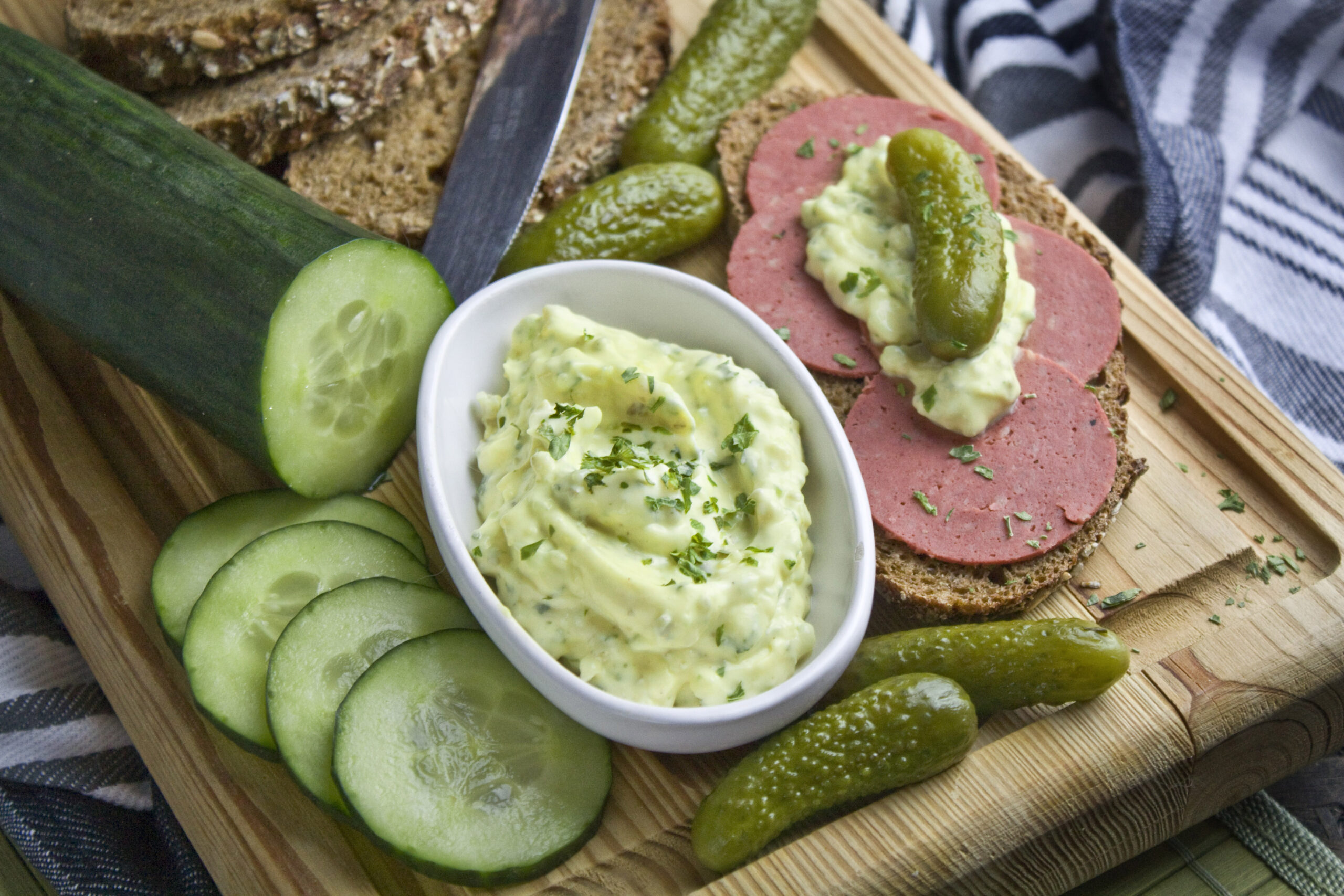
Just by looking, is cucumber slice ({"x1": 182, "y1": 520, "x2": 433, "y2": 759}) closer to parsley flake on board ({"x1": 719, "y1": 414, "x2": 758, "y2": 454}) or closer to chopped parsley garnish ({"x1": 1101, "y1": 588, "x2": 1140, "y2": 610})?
parsley flake on board ({"x1": 719, "y1": 414, "x2": 758, "y2": 454})

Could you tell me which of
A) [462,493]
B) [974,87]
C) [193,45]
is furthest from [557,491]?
[974,87]

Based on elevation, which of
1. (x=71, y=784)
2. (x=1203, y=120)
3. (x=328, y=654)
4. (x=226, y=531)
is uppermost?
(x=1203, y=120)

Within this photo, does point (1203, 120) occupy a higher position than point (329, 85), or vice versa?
point (1203, 120)

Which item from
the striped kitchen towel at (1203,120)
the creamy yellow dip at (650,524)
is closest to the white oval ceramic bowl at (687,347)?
the creamy yellow dip at (650,524)

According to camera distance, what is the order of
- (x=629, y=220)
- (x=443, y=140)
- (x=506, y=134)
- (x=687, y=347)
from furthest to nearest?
(x=443, y=140), (x=506, y=134), (x=629, y=220), (x=687, y=347)

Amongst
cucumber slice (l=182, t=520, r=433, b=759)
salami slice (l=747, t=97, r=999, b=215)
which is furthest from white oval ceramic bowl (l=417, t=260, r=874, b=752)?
salami slice (l=747, t=97, r=999, b=215)

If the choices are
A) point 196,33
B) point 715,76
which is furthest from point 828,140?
point 196,33

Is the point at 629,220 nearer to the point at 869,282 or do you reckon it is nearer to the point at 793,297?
the point at 793,297
